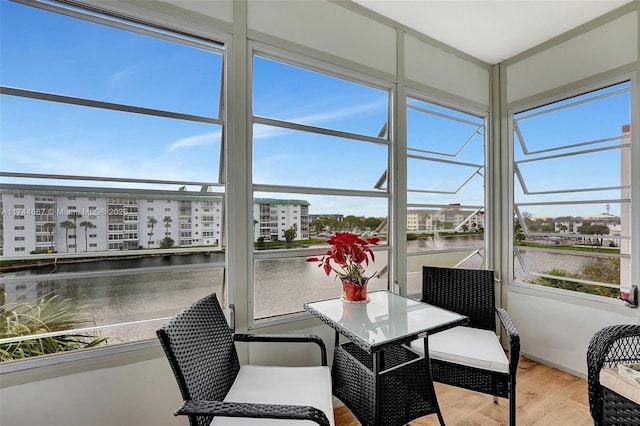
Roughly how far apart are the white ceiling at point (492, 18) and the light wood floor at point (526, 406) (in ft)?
9.55

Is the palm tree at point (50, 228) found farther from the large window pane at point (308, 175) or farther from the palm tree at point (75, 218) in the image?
the large window pane at point (308, 175)

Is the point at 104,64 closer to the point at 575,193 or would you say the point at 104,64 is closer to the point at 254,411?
the point at 254,411

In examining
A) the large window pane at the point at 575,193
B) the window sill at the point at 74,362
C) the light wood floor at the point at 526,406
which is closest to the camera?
the window sill at the point at 74,362

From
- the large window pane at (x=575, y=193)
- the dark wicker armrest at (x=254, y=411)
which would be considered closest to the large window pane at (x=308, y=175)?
the dark wicker armrest at (x=254, y=411)

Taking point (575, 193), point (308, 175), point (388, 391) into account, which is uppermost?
point (308, 175)

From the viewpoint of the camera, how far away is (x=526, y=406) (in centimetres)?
209

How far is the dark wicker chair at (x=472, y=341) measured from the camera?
1728 millimetres

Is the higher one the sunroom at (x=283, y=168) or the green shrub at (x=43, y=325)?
the sunroom at (x=283, y=168)

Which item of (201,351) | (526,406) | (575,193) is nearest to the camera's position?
(201,351)

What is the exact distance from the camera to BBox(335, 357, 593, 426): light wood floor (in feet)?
6.35

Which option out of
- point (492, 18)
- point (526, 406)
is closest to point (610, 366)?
point (526, 406)

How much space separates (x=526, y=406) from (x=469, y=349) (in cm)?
74

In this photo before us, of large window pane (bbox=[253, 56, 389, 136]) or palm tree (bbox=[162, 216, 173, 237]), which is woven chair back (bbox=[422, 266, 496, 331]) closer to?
large window pane (bbox=[253, 56, 389, 136])

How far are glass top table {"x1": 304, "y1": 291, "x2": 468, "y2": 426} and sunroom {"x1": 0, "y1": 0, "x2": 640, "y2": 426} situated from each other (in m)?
0.39
